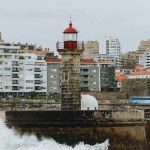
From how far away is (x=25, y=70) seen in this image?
265ft

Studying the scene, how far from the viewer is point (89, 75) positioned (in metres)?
87.8

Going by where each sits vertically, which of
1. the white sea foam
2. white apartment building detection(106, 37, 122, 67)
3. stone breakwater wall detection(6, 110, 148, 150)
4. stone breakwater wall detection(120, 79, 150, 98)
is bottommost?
the white sea foam

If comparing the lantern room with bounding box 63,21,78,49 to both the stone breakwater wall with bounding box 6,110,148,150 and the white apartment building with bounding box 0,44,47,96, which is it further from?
the white apartment building with bounding box 0,44,47,96

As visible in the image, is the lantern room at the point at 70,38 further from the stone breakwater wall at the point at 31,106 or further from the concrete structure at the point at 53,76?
the concrete structure at the point at 53,76

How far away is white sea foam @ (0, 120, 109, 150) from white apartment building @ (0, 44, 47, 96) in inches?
1874

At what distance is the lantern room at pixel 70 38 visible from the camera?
31.6 m

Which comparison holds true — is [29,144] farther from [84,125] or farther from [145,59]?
[145,59]

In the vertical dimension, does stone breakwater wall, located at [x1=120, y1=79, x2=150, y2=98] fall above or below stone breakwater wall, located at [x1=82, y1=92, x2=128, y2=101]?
above

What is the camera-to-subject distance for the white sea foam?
2944 cm

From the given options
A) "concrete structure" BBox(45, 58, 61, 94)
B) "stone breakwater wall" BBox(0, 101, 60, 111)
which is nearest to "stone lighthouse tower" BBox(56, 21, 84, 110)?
"stone breakwater wall" BBox(0, 101, 60, 111)

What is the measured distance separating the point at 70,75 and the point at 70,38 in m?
1.94

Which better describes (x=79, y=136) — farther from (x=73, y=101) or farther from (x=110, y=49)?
(x=110, y=49)

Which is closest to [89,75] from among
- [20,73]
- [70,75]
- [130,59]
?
[20,73]

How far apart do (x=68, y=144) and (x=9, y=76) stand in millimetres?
50649
